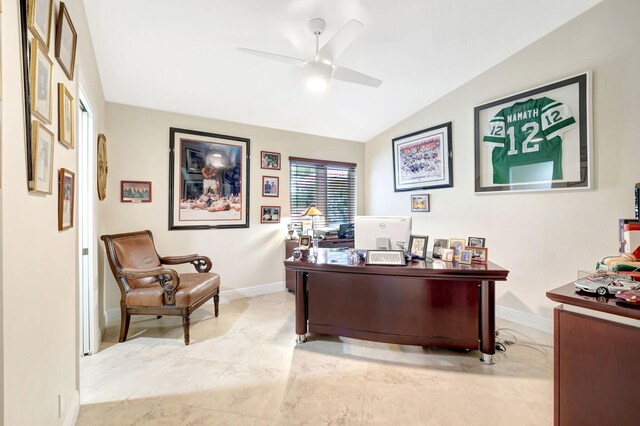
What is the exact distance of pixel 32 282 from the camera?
1.11 meters

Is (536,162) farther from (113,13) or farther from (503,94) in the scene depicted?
(113,13)

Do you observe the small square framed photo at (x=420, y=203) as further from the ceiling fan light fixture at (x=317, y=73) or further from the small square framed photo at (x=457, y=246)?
the ceiling fan light fixture at (x=317, y=73)

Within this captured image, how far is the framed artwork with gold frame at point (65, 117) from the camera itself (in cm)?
144

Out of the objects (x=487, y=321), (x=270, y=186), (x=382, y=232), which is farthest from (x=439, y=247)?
(x=270, y=186)

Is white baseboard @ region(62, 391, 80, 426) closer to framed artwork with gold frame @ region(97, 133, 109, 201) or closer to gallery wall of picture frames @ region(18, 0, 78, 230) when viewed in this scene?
gallery wall of picture frames @ region(18, 0, 78, 230)

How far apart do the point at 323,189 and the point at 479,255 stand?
2884 mm

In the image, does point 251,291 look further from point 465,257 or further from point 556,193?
point 556,193

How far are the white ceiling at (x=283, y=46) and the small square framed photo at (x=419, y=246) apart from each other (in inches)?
72.9

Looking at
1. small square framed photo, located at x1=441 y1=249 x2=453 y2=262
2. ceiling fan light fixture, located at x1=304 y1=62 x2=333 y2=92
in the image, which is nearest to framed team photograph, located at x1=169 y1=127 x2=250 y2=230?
ceiling fan light fixture, located at x1=304 y1=62 x2=333 y2=92

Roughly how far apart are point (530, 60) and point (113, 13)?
13.2 feet

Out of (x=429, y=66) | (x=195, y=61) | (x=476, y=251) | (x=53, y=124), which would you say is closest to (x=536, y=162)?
(x=476, y=251)

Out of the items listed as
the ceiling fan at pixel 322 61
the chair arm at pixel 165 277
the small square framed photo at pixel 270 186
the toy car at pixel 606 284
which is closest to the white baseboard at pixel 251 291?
the chair arm at pixel 165 277

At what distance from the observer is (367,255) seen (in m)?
2.53

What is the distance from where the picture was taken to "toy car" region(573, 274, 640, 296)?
1.18m
